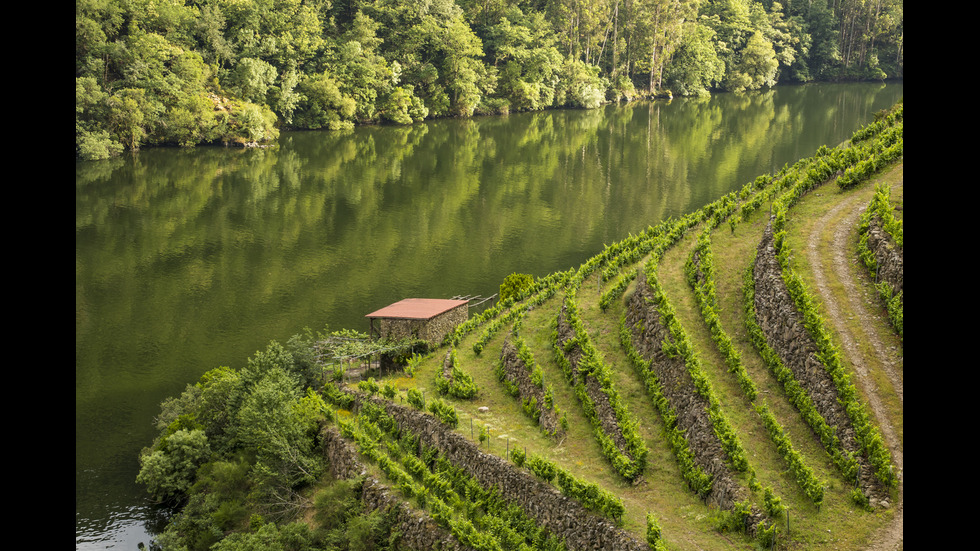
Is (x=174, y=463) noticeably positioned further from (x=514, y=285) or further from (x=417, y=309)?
(x=514, y=285)

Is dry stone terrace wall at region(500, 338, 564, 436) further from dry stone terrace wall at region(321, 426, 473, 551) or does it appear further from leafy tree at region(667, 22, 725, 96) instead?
leafy tree at region(667, 22, 725, 96)

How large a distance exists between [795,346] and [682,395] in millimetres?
3938

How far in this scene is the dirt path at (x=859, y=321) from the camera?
22125mm

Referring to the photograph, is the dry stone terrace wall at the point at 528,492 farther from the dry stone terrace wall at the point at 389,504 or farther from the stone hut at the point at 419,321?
the stone hut at the point at 419,321

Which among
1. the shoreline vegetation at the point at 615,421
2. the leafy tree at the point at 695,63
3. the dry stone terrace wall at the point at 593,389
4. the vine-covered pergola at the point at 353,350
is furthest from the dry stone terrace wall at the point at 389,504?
the leafy tree at the point at 695,63

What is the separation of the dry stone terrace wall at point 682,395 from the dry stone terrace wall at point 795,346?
3218mm

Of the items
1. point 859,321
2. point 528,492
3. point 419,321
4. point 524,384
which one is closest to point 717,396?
point 859,321

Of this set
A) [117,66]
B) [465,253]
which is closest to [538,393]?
[465,253]

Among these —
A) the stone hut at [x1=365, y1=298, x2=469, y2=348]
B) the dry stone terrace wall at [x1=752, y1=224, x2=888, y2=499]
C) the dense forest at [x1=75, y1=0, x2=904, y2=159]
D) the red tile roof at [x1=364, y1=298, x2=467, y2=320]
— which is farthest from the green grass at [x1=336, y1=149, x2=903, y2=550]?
the dense forest at [x1=75, y1=0, x2=904, y2=159]

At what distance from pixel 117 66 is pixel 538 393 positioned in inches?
3445

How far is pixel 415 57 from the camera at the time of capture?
12719 cm

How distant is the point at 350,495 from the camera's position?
99.2ft

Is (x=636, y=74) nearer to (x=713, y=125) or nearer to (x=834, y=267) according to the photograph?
(x=713, y=125)

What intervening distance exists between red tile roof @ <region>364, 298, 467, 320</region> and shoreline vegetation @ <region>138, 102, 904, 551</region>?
1661mm
